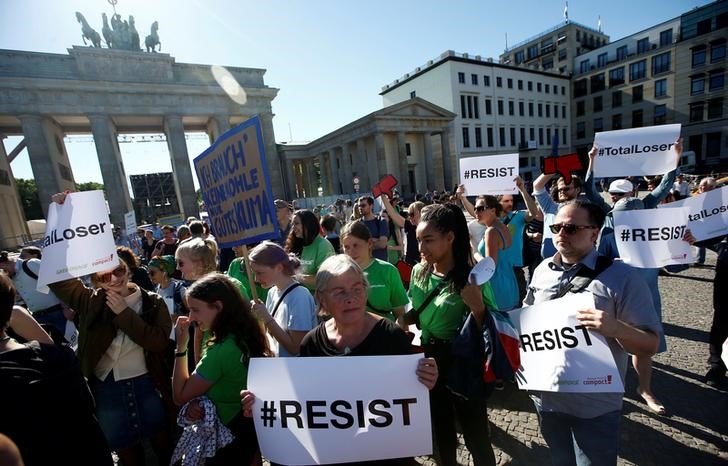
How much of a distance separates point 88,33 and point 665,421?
35.5m

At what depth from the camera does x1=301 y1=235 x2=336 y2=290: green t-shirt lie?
3.46 m

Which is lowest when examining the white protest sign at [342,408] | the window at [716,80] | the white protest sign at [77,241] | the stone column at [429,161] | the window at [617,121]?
the white protest sign at [342,408]

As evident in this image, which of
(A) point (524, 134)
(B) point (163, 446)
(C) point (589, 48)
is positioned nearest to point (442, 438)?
(B) point (163, 446)

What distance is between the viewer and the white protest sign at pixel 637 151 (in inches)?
138

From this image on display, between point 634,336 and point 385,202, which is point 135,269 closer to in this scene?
point 385,202

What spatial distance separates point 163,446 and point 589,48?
7198 centimetres

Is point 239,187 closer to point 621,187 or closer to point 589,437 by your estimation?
point 589,437

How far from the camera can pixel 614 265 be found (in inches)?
64.7

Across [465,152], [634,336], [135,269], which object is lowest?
[634,336]

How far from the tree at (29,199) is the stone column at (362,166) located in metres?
49.0

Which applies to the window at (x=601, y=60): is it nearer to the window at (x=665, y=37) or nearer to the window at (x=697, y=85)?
the window at (x=665, y=37)

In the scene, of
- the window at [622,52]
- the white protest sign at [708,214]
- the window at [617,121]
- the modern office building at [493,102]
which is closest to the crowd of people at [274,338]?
the white protest sign at [708,214]

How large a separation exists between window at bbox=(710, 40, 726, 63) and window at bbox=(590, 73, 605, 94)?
38.1 feet

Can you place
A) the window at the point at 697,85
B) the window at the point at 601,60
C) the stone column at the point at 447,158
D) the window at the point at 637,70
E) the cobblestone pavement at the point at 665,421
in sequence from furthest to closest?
the window at the point at 601,60, the window at the point at 637,70, the stone column at the point at 447,158, the window at the point at 697,85, the cobblestone pavement at the point at 665,421
